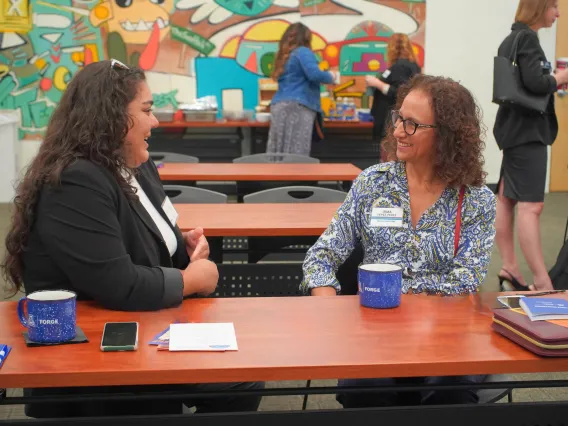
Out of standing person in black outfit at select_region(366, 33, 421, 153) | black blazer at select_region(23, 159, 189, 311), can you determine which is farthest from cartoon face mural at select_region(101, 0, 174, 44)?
black blazer at select_region(23, 159, 189, 311)

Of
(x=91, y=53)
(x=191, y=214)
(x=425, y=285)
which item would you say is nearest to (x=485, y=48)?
(x=91, y=53)

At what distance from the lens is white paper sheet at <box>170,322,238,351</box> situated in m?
1.75

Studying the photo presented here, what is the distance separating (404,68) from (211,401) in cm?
535

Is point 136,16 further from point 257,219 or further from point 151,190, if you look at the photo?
point 151,190

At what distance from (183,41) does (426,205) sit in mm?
6521

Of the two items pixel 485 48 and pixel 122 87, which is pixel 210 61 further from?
pixel 122 87

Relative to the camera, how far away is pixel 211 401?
2141 mm

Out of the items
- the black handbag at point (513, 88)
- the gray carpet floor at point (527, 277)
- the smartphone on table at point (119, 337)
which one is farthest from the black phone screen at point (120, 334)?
the black handbag at point (513, 88)

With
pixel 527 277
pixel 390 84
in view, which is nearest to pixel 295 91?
pixel 390 84

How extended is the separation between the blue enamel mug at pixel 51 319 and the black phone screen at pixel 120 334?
3.3 inches

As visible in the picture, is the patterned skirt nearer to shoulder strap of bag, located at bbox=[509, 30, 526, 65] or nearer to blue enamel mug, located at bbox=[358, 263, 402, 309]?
shoulder strap of bag, located at bbox=[509, 30, 526, 65]

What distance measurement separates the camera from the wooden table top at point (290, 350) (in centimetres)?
163

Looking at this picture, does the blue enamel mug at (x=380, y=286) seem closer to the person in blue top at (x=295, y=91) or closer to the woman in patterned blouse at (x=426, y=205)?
the woman in patterned blouse at (x=426, y=205)

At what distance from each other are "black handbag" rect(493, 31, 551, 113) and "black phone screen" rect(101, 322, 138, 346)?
3.16 meters
